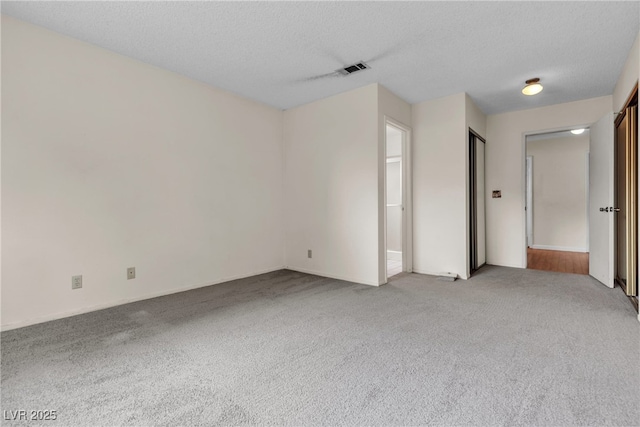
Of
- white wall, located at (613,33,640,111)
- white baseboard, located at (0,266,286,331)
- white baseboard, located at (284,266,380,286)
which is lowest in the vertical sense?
white baseboard, located at (284,266,380,286)

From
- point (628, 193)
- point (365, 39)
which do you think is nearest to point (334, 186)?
point (365, 39)

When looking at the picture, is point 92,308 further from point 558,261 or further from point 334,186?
point 558,261

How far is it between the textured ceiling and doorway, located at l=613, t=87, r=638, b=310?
A: 598 mm

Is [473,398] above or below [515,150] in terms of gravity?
below

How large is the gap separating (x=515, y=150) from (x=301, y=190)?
3.46 metres

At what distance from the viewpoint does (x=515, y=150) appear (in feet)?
16.1

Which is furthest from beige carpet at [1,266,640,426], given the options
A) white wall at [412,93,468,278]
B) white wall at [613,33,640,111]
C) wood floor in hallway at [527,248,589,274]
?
white wall at [613,33,640,111]

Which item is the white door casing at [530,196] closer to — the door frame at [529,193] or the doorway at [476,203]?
the door frame at [529,193]

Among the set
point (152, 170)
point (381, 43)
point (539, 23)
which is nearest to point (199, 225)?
point (152, 170)

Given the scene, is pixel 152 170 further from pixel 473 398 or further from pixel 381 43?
pixel 473 398

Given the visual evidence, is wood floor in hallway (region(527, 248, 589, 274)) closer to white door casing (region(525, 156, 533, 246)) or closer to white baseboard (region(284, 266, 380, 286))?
white door casing (region(525, 156, 533, 246))

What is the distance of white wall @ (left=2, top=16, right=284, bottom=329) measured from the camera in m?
2.50

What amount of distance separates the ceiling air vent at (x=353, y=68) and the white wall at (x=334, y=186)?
1.49ft

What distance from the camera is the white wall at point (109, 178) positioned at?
98.5 inches
